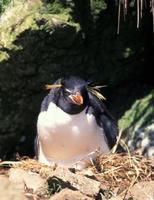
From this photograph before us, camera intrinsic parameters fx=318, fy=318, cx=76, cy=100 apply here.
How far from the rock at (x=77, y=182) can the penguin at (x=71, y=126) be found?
1.26 feet

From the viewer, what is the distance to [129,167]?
7.61 feet

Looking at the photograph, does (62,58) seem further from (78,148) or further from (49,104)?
(78,148)

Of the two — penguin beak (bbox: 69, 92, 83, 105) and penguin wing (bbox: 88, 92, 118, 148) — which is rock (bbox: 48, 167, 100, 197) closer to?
penguin beak (bbox: 69, 92, 83, 105)

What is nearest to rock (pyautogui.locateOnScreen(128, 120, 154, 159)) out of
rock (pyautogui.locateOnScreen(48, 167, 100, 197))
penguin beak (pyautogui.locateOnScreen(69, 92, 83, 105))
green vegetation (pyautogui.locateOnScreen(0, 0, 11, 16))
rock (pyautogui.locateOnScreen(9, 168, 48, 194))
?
penguin beak (pyautogui.locateOnScreen(69, 92, 83, 105))

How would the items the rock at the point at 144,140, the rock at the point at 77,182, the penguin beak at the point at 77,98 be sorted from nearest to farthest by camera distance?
the rock at the point at 77,182
the penguin beak at the point at 77,98
the rock at the point at 144,140

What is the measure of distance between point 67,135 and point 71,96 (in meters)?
0.29

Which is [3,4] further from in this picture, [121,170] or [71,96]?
[121,170]

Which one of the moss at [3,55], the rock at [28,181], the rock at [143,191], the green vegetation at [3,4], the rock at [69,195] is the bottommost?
the rock at [143,191]

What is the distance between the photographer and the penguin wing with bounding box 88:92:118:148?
248 centimetres

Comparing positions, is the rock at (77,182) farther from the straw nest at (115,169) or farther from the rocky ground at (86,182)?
the straw nest at (115,169)

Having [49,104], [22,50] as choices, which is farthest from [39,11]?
[49,104]

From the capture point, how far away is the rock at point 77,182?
1821mm

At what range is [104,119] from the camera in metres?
2.56

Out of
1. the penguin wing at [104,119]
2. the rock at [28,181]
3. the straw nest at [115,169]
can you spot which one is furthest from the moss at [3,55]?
the rock at [28,181]
